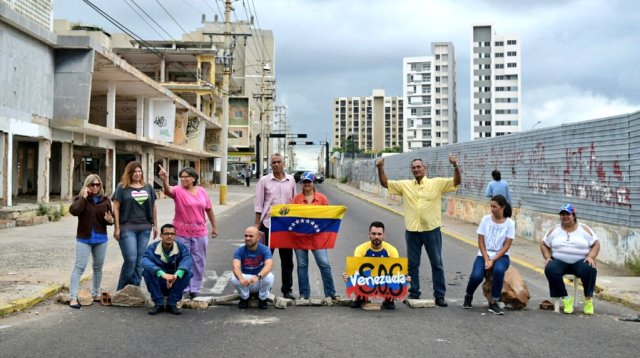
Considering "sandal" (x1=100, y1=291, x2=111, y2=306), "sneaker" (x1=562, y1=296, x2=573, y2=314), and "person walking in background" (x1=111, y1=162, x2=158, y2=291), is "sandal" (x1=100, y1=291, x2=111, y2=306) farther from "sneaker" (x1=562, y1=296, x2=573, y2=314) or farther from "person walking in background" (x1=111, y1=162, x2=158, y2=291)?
"sneaker" (x1=562, y1=296, x2=573, y2=314)

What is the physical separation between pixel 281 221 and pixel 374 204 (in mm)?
26878

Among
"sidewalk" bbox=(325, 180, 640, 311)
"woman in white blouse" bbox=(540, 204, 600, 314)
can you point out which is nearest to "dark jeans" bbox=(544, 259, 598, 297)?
"woman in white blouse" bbox=(540, 204, 600, 314)

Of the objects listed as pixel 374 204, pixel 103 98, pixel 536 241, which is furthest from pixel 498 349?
pixel 103 98

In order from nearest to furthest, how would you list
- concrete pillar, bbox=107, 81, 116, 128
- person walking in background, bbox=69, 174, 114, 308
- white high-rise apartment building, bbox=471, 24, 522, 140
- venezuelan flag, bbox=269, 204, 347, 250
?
person walking in background, bbox=69, 174, 114, 308 → venezuelan flag, bbox=269, 204, 347, 250 → concrete pillar, bbox=107, 81, 116, 128 → white high-rise apartment building, bbox=471, 24, 522, 140

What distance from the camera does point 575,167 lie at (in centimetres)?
1363

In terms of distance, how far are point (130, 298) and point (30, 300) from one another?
130 centimetres

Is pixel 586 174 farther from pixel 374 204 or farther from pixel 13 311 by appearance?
pixel 374 204

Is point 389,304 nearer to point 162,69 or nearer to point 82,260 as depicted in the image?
point 82,260

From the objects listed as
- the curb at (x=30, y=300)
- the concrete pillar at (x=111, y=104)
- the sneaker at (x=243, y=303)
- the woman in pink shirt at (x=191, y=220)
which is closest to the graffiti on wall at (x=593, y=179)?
the sneaker at (x=243, y=303)

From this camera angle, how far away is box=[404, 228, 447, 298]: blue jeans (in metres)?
7.84

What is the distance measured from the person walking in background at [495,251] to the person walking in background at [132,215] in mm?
4275

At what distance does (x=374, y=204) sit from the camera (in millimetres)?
34594

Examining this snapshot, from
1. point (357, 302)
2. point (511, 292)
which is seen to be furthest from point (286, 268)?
point (511, 292)

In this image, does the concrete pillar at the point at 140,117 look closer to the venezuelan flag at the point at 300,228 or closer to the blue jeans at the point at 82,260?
the blue jeans at the point at 82,260
